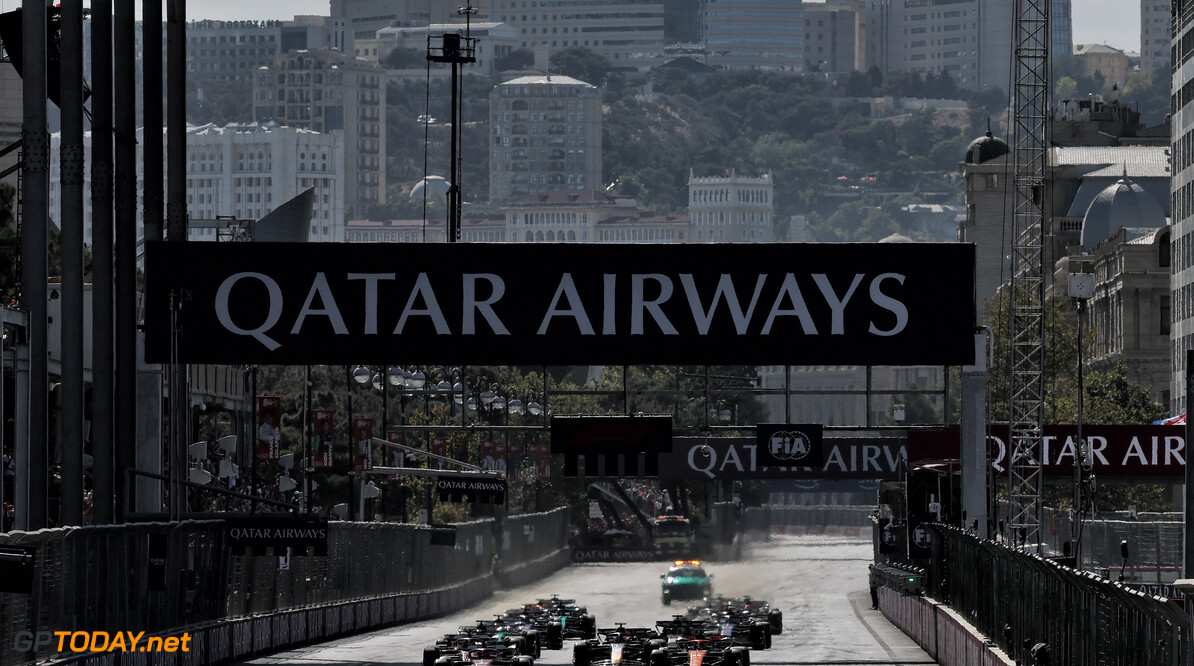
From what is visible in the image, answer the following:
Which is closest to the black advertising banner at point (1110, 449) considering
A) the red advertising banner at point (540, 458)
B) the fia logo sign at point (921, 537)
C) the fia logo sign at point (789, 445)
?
the fia logo sign at point (921, 537)

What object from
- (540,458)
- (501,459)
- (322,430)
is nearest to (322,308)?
(322,430)

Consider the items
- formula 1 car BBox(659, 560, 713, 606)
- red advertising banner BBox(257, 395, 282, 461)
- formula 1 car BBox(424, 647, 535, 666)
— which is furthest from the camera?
formula 1 car BBox(659, 560, 713, 606)

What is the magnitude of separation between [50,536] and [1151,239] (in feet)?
395

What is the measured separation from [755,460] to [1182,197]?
2255 inches

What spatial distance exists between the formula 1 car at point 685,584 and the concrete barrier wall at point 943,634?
92.1 feet

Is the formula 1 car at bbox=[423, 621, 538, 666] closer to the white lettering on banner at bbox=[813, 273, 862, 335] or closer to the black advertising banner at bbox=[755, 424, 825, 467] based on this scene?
the black advertising banner at bbox=[755, 424, 825, 467]

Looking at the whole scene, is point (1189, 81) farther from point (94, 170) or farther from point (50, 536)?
point (50, 536)

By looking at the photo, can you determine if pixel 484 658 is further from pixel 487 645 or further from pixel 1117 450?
pixel 1117 450

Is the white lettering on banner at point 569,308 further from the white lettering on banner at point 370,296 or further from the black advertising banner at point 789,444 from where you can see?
the black advertising banner at point 789,444

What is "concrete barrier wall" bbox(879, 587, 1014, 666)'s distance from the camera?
33875mm

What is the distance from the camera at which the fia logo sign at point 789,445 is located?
48.8 m

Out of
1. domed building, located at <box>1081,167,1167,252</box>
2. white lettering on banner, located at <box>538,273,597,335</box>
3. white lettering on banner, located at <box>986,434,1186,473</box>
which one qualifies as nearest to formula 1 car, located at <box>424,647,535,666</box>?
white lettering on banner, located at <box>538,273,597,335</box>

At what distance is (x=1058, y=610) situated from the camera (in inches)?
1060

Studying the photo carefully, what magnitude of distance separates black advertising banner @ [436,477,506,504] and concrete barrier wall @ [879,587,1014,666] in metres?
13.1
